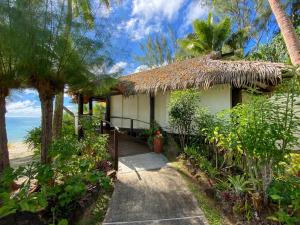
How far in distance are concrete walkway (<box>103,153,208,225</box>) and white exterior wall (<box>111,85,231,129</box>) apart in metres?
2.89

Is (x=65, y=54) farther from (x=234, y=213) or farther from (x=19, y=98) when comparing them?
(x=234, y=213)

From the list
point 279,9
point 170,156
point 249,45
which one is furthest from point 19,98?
point 249,45

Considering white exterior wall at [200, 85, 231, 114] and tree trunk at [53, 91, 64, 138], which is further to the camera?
tree trunk at [53, 91, 64, 138]

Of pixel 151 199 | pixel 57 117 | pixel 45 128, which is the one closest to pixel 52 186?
pixel 45 128

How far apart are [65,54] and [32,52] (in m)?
0.59

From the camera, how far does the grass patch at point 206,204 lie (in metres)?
4.24

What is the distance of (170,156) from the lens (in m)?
7.79

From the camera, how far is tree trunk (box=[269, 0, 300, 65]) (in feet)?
20.2

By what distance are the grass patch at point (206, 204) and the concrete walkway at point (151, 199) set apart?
0.33ft

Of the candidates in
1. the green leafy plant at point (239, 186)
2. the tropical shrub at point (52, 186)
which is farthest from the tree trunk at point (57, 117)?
the green leafy plant at point (239, 186)

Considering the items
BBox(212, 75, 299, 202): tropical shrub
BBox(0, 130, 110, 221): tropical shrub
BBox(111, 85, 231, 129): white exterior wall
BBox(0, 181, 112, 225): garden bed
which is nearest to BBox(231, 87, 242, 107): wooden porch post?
BBox(111, 85, 231, 129): white exterior wall

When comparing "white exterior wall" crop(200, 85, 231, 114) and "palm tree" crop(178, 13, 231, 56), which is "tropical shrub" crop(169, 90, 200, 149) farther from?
"palm tree" crop(178, 13, 231, 56)

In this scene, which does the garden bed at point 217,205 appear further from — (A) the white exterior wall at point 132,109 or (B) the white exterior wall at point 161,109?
(A) the white exterior wall at point 132,109

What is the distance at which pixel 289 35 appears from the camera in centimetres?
645
